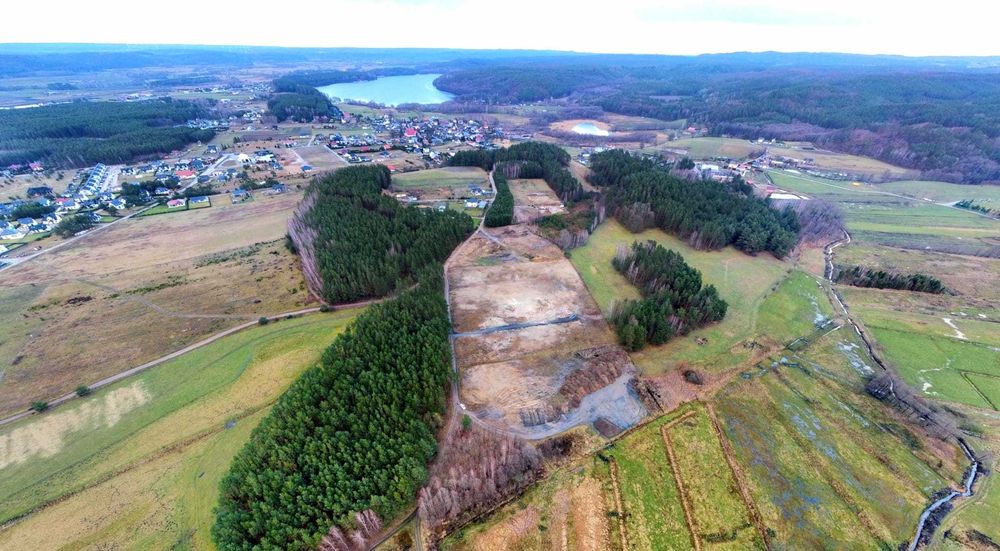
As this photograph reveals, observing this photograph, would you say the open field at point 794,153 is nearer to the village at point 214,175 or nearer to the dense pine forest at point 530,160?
the dense pine forest at point 530,160

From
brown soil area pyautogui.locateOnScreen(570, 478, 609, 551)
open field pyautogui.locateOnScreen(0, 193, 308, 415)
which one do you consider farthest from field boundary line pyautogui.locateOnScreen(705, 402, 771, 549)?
open field pyautogui.locateOnScreen(0, 193, 308, 415)

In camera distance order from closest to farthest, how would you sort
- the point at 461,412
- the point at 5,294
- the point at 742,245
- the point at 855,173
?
the point at 461,412, the point at 5,294, the point at 742,245, the point at 855,173

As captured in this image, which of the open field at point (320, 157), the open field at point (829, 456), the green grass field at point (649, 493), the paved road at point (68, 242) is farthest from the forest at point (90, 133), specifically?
the open field at point (829, 456)

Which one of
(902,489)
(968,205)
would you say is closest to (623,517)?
(902,489)

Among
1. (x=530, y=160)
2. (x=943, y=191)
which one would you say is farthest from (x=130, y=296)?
(x=943, y=191)

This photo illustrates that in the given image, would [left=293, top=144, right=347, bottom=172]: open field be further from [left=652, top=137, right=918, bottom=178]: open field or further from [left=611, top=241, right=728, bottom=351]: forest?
[left=652, top=137, right=918, bottom=178]: open field

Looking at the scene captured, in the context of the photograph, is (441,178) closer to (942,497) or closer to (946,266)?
(942,497)

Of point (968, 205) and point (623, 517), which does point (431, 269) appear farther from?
point (968, 205)
